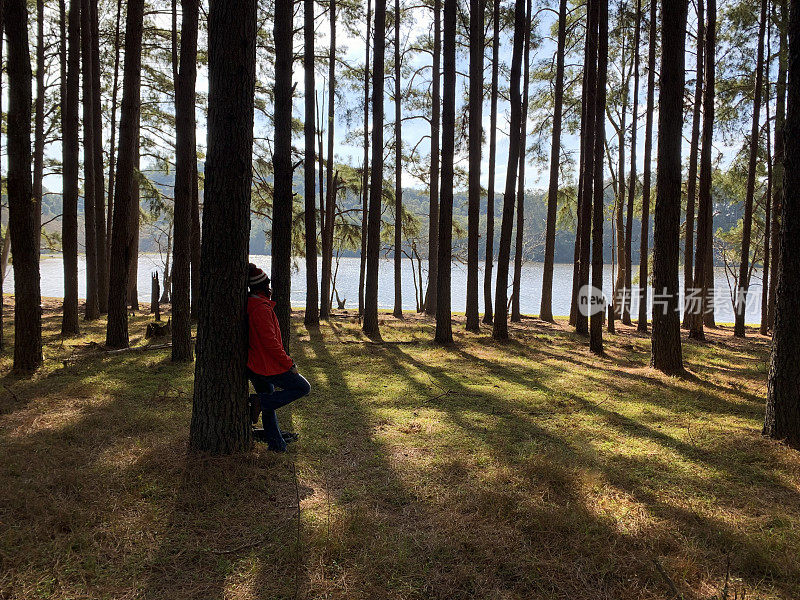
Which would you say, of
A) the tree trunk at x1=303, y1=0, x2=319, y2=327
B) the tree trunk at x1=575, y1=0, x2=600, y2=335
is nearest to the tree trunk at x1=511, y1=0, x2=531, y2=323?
the tree trunk at x1=575, y1=0, x2=600, y2=335

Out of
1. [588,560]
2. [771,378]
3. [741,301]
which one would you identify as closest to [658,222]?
[771,378]

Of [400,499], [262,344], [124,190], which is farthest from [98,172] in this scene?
[400,499]

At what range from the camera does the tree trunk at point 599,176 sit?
10.1 m

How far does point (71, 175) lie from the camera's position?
37.2ft

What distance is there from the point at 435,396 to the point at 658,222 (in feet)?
17.2

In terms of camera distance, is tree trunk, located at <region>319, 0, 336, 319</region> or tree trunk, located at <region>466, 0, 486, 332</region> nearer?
tree trunk, located at <region>466, 0, 486, 332</region>

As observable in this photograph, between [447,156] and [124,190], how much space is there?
690cm

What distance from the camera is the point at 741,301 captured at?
53.7 feet

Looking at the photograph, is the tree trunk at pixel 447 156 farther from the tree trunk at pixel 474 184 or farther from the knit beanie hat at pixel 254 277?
the knit beanie hat at pixel 254 277

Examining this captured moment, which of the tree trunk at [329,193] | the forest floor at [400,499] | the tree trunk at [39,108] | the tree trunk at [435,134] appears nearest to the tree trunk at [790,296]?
the forest floor at [400,499]

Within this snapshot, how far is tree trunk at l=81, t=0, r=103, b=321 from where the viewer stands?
452 inches

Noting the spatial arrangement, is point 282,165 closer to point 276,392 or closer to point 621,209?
point 276,392

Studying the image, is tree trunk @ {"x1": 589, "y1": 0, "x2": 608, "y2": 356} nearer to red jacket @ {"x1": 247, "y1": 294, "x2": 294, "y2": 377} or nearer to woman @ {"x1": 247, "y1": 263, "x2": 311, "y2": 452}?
woman @ {"x1": 247, "y1": 263, "x2": 311, "y2": 452}

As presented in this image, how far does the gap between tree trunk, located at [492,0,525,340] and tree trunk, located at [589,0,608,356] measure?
182 cm
